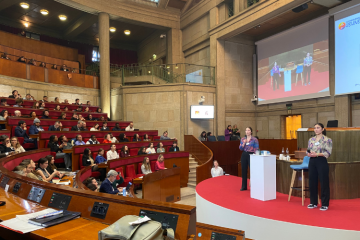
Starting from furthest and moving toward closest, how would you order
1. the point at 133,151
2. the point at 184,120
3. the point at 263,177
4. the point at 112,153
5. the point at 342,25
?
the point at 184,120, the point at 342,25, the point at 133,151, the point at 112,153, the point at 263,177

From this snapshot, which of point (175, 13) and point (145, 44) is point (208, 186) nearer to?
point (175, 13)

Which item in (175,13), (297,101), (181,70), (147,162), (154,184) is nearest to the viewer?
(154,184)

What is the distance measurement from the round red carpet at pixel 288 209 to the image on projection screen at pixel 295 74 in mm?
6960

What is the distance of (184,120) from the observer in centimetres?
1241

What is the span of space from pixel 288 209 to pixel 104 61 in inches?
445

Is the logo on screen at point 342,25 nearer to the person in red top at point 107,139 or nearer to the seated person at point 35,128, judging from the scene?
the person in red top at point 107,139

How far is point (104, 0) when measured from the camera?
1285 cm

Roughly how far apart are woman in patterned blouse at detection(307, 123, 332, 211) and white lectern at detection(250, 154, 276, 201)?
66cm

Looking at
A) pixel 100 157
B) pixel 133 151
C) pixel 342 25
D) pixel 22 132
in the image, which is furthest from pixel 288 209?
pixel 342 25

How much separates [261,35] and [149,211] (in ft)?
43.6

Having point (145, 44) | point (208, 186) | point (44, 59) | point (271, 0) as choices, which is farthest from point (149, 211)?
point (145, 44)

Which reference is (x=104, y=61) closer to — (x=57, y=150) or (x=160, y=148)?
(x=160, y=148)

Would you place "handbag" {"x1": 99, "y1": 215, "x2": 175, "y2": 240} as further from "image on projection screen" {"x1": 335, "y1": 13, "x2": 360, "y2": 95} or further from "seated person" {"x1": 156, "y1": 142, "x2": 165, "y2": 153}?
"image on projection screen" {"x1": 335, "y1": 13, "x2": 360, "y2": 95}

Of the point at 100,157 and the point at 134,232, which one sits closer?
the point at 134,232
